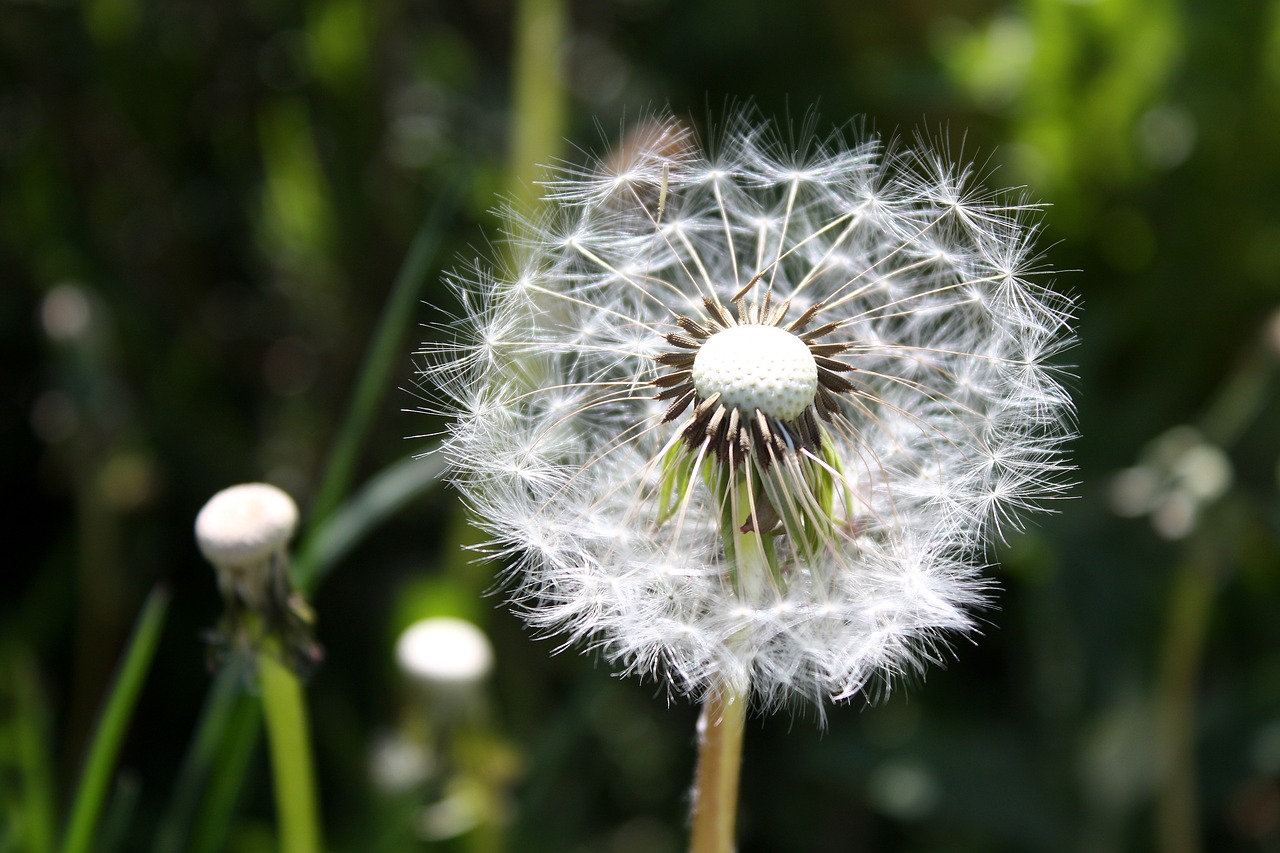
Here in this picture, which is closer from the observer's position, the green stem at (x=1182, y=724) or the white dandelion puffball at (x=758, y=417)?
the white dandelion puffball at (x=758, y=417)

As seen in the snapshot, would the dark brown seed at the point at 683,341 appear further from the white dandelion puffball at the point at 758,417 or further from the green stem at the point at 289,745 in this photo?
the green stem at the point at 289,745

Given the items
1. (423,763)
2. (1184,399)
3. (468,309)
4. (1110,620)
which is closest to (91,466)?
(423,763)

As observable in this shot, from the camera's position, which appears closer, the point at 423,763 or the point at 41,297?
the point at 423,763

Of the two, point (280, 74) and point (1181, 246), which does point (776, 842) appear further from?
point (280, 74)

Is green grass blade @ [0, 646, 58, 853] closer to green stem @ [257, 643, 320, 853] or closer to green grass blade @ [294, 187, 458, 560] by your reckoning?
green stem @ [257, 643, 320, 853]

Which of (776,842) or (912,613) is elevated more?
(776,842)

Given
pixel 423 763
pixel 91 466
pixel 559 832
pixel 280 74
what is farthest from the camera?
pixel 280 74

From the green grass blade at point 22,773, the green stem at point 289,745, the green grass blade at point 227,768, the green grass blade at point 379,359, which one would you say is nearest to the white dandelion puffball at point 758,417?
the green grass blade at point 379,359
